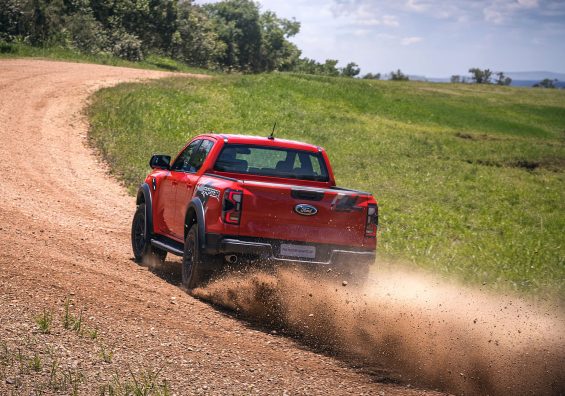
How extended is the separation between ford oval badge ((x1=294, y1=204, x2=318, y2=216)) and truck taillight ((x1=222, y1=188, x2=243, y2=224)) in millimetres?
582

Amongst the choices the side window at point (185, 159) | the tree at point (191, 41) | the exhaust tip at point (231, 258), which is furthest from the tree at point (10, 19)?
the exhaust tip at point (231, 258)

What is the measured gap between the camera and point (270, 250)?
30.0 ft

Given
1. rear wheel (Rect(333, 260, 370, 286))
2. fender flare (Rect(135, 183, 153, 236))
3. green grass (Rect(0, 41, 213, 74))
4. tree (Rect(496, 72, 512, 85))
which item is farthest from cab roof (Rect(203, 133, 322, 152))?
tree (Rect(496, 72, 512, 85))

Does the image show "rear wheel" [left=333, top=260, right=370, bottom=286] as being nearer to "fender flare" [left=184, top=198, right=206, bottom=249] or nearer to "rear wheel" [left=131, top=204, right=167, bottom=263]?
"fender flare" [left=184, top=198, right=206, bottom=249]

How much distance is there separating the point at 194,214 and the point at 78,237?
3821mm

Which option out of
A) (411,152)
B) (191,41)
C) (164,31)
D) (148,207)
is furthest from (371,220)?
(191,41)

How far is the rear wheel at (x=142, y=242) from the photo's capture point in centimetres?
1159

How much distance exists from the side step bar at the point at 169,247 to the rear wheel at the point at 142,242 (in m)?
0.27

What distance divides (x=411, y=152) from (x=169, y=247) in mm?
25302

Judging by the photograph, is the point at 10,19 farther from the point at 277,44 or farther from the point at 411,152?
the point at 277,44

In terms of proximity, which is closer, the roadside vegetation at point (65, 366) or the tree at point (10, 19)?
the roadside vegetation at point (65, 366)

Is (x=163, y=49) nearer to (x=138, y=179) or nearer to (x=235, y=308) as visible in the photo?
(x=138, y=179)

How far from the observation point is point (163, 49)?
63531 mm

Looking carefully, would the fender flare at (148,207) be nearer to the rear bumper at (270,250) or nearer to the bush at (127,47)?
the rear bumper at (270,250)
